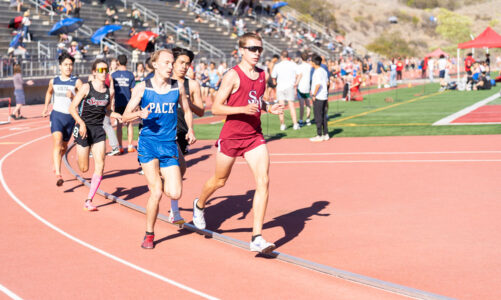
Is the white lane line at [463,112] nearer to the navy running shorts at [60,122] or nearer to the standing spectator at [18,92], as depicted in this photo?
the navy running shorts at [60,122]

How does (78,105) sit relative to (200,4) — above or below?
below

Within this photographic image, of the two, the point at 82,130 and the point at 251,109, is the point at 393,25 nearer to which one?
the point at 82,130

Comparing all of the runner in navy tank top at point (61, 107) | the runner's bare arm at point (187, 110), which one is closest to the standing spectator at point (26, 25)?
the runner in navy tank top at point (61, 107)

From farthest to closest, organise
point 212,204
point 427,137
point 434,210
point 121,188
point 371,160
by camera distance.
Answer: point 427,137, point 371,160, point 121,188, point 212,204, point 434,210

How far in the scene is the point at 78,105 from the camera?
10.0 metres

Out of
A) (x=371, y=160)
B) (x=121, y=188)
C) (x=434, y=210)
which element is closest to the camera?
(x=434, y=210)

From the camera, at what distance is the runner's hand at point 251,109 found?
6695mm

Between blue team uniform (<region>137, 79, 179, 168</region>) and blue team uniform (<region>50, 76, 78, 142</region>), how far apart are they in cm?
393

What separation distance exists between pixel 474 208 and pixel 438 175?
263 cm

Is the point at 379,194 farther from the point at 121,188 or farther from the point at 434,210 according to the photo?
the point at 121,188

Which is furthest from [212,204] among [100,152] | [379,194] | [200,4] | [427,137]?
[200,4]

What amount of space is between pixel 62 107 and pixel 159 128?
4176 mm

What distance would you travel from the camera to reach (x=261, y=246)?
678cm

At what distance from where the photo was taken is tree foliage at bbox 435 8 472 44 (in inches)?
4390
